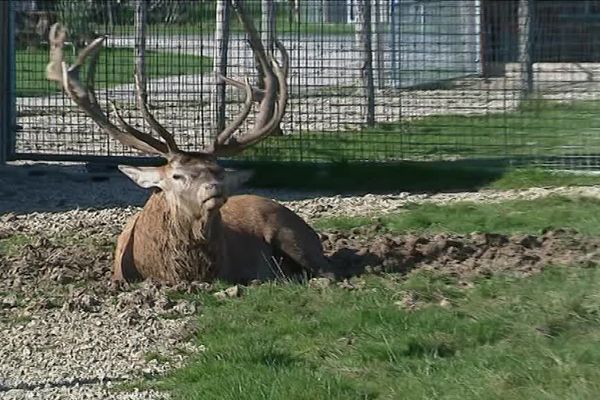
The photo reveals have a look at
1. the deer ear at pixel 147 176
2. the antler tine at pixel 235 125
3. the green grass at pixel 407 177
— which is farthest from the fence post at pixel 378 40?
the deer ear at pixel 147 176

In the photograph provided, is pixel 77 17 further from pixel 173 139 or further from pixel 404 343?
pixel 404 343

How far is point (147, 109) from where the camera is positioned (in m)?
9.43

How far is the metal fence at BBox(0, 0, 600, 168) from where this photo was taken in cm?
1436

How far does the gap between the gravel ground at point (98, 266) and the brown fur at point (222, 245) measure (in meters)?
0.24

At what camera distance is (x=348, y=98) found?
15.3 metres

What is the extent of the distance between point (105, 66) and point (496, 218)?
613cm

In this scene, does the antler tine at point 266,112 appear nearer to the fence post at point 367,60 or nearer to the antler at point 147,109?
the antler at point 147,109

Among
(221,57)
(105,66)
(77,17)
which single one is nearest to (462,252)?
(221,57)

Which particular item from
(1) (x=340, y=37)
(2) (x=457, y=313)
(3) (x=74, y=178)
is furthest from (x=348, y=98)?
(2) (x=457, y=313)

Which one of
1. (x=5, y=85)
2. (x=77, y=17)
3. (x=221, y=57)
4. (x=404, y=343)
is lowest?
(x=404, y=343)

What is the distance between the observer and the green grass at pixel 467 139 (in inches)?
555

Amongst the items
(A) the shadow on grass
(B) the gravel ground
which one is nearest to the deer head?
(B) the gravel ground

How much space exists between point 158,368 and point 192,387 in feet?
1.65

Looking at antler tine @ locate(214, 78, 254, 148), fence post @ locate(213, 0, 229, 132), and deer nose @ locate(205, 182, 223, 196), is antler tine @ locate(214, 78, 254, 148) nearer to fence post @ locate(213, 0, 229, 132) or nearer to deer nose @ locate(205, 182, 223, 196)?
deer nose @ locate(205, 182, 223, 196)
